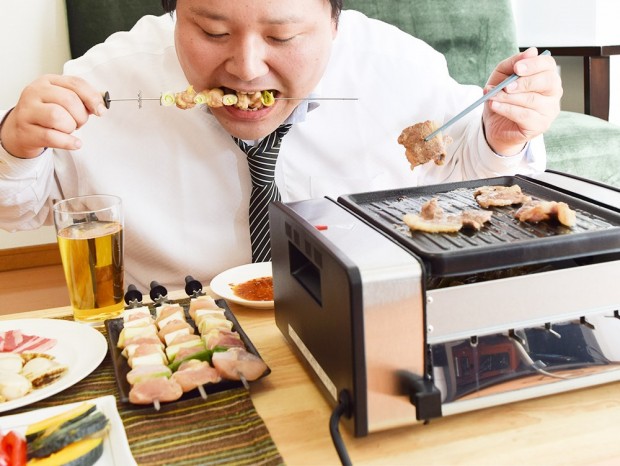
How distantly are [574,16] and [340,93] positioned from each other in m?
2.68

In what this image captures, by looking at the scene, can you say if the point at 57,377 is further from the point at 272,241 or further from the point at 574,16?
the point at 574,16

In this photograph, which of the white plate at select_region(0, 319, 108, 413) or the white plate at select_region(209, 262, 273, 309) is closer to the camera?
the white plate at select_region(0, 319, 108, 413)

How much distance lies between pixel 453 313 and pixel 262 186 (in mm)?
1079

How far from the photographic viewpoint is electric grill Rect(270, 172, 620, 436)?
88cm

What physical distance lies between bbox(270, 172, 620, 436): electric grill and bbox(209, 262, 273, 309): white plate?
27 cm

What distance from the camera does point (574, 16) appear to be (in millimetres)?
4199

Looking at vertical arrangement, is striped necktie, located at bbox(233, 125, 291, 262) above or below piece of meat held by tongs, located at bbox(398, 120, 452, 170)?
below

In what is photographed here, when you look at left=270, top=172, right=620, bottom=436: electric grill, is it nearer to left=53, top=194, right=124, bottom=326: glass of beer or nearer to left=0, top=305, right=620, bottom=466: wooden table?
left=0, top=305, right=620, bottom=466: wooden table

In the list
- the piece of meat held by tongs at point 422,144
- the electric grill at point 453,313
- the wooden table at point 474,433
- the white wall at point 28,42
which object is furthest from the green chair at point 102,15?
the wooden table at point 474,433

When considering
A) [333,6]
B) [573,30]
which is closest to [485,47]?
[573,30]

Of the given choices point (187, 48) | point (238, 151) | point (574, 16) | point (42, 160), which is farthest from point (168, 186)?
point (574, 16)

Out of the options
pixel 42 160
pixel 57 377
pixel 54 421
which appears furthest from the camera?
pixel 42 160

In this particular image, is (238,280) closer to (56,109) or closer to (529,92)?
(56,109)

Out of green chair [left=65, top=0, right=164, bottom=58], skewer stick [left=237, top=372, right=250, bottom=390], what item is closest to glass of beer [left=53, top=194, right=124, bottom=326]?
skewer stick [left=237, top=372, right=250, bottom=390]
